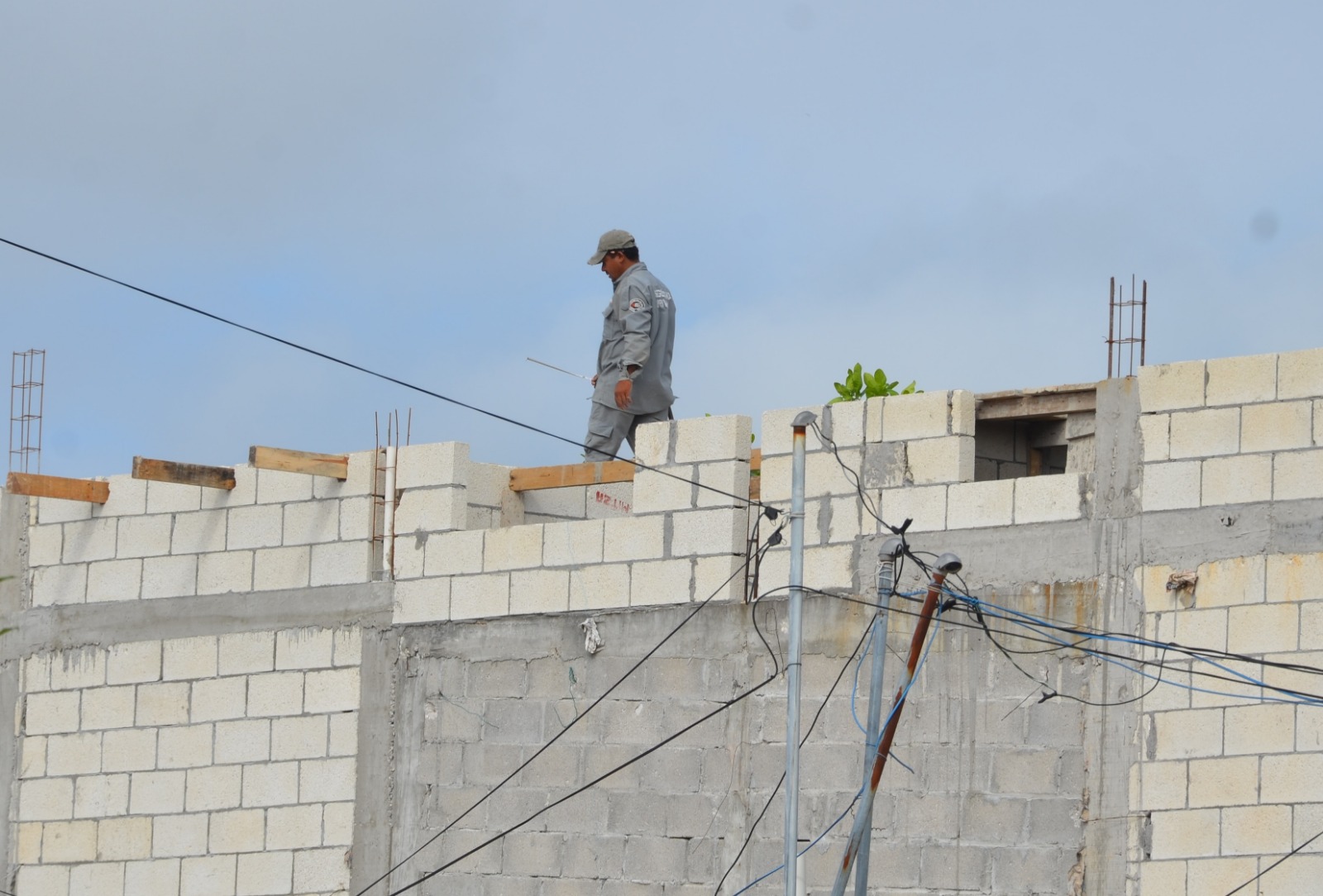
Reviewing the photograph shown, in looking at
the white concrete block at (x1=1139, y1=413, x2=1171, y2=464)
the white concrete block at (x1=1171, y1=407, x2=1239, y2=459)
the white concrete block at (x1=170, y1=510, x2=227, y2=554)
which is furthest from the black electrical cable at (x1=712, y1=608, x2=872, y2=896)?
the white concrete block at (x1=170, y1=510, x2=227, y2=554)

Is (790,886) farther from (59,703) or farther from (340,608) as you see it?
(59,703)

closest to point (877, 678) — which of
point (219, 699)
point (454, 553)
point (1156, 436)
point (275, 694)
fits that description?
point (1156, 436)

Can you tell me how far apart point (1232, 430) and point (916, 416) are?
1.71 m

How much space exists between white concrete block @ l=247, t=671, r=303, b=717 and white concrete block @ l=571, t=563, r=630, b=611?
1.94 m

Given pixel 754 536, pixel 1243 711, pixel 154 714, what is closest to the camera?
pixel 1243 711

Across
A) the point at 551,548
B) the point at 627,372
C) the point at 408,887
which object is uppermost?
the point at 627,372

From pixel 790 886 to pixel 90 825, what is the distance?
567 centimetres

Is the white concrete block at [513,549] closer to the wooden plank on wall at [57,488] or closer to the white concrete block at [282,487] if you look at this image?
the white concrete block at [282,487]

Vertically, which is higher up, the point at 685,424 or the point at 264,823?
the point at 685,424

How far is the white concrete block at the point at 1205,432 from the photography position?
1102 cm

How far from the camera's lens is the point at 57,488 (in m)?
14.9

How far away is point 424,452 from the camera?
1391 centimetres

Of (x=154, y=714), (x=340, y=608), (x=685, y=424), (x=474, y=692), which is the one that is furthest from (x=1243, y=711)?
(x=154, y=714)

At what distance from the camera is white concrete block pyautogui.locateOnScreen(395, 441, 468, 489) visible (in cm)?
1378
